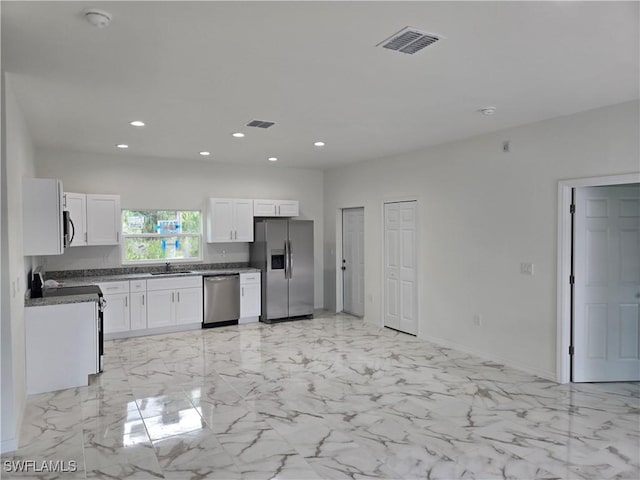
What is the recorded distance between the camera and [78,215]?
19.7ft

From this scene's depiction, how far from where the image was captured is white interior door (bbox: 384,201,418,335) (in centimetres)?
630

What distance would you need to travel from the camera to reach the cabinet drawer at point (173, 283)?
631cm

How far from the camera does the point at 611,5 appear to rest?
224 cm

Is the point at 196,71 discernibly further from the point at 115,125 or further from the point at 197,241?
the point at 197,241

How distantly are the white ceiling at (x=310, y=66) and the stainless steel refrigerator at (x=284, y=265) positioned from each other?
95.6 inches

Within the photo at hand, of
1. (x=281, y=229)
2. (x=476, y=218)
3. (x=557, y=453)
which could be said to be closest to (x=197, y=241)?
(x=281, y=229)

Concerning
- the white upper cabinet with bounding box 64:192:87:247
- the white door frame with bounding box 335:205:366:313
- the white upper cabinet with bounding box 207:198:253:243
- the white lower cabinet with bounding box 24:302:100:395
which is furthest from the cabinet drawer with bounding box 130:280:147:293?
the white door frame with bounding box 335:205:366:313

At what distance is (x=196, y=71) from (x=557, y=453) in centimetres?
368

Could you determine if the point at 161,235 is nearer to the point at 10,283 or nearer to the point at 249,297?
the point at 249,297

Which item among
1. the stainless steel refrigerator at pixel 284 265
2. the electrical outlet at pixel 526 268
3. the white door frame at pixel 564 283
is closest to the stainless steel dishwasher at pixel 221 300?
the stainless steel refrigerator at pixel 284 265

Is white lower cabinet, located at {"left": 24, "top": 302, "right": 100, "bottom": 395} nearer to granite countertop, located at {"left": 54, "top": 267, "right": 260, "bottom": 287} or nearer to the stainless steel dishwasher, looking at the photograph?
granite countertop, located at {"left": 54, "top": 267, "right": 260, "bottom": 287}

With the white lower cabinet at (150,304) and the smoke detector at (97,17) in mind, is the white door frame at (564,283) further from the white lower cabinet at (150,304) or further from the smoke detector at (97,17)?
the white lower cabinet at (150,304)

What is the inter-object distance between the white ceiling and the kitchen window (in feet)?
6.52

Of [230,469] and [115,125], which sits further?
[115,125]
